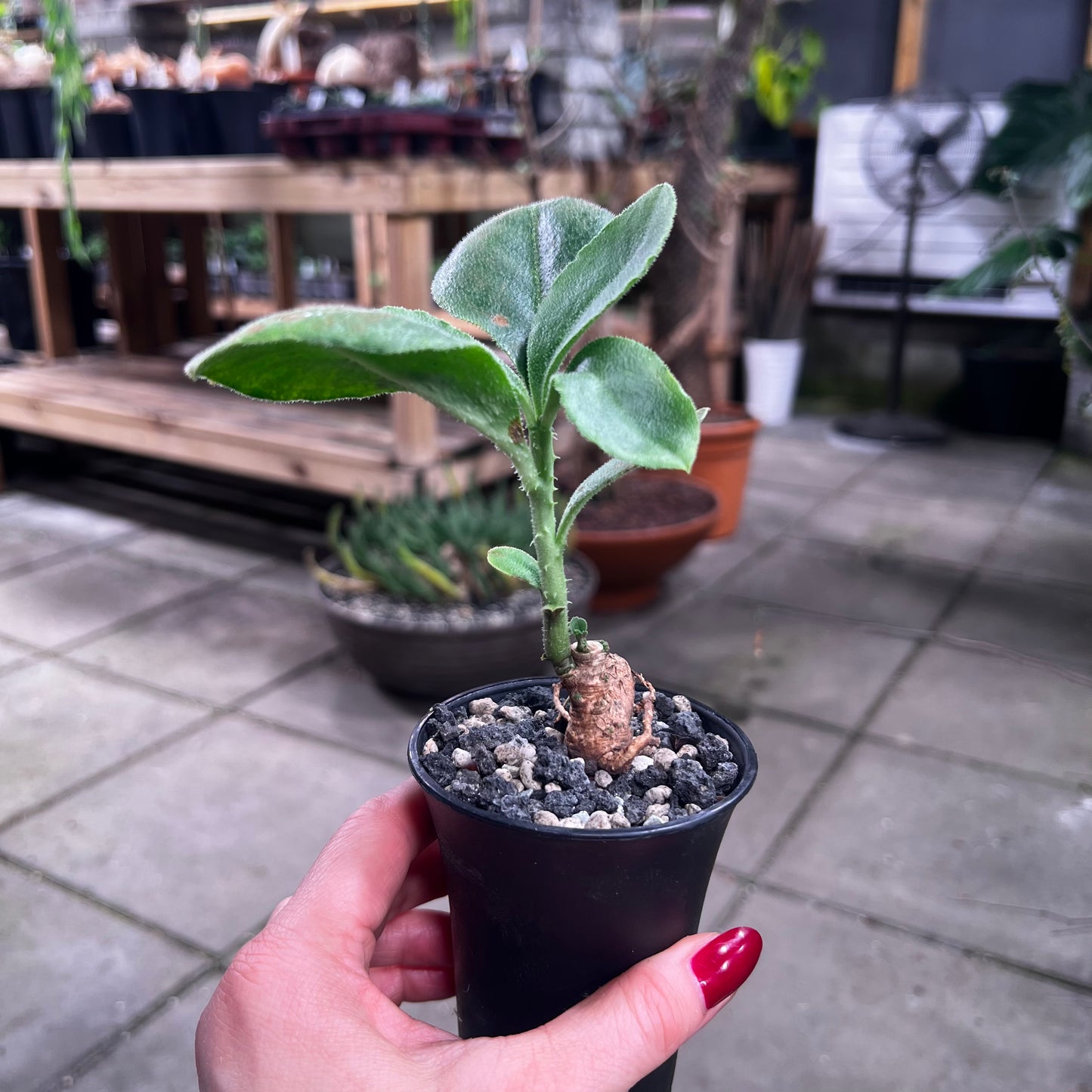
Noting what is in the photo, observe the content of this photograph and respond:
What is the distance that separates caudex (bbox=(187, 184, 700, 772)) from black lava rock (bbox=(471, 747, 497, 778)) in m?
0.06

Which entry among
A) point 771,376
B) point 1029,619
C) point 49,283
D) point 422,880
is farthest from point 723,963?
point 771,376

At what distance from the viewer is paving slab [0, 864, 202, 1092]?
1321 millimetres

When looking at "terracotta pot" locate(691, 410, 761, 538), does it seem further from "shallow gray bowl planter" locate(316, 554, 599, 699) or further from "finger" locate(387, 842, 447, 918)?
"finger" locate(387, 842, 447, 918)

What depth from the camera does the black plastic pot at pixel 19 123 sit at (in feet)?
10.8

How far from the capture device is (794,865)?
1644mm

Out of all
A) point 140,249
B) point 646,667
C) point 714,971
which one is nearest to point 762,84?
Answer: point 140,249

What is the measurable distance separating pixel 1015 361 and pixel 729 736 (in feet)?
13.0

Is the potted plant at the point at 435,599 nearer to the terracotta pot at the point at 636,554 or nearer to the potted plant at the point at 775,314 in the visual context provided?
the terracotta pot at the point at 636,554

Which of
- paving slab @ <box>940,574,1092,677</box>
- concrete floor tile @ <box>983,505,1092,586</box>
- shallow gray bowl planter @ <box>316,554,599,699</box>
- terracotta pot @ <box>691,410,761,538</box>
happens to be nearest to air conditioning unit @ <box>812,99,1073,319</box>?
concrete floor tile @ <box>983,505,1092,586</box>

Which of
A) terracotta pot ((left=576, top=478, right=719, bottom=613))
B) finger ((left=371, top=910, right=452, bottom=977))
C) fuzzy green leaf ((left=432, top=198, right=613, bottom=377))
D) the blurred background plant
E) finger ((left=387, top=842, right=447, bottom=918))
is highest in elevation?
fuzzy green leaf ((left=432, top=198, right=613, bottom=377))

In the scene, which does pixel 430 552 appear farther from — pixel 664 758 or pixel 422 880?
pixel 664 758

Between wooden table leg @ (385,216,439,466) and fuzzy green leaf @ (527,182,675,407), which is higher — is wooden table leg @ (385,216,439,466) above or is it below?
below

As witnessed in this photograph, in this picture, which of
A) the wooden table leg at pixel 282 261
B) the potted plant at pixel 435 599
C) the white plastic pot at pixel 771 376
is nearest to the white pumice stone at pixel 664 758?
the potted plant at pixel 435 599

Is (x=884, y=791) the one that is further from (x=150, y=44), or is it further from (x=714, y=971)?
(x=150, y=44)
